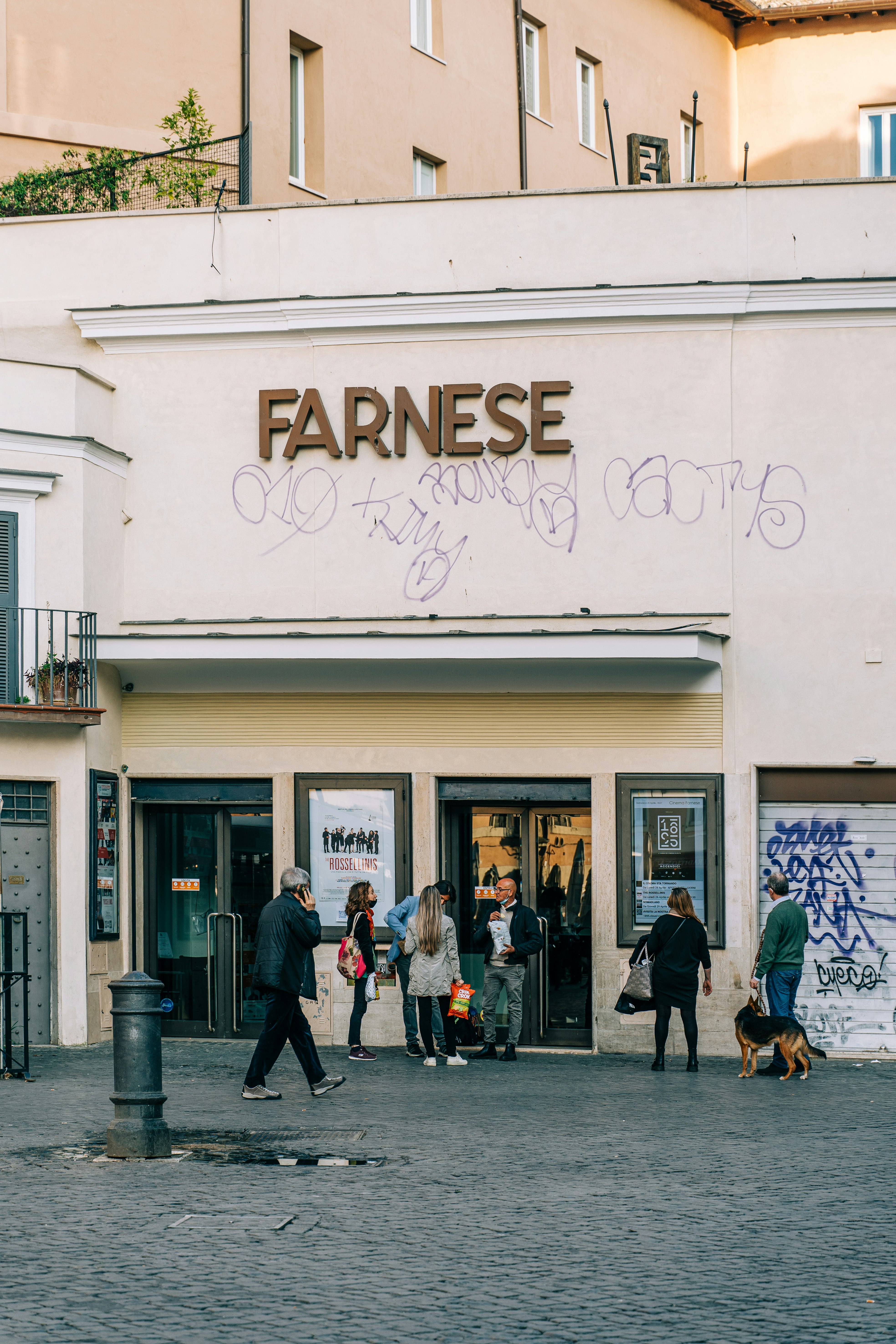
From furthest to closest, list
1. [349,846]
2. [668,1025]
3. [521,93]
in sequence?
[521,93], [349,846], [668,1025]

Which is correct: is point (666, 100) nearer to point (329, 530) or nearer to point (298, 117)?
point (298, 117)

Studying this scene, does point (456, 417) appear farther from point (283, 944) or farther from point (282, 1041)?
point (282, 1041)

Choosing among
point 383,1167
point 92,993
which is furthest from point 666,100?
point 383,1167

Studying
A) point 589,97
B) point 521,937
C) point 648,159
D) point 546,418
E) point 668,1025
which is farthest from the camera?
point 589,97

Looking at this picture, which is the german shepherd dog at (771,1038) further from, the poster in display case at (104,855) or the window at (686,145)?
the window at (686,145)

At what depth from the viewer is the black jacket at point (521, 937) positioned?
1527 cm

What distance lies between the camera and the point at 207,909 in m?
17.1

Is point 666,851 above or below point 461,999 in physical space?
above

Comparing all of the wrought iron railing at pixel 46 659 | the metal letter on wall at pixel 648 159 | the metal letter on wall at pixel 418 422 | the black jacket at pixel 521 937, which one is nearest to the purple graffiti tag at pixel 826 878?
the black jacket at pixel 521 937

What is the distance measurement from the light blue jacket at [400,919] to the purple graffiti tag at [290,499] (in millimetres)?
3863

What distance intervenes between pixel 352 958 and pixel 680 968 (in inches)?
116

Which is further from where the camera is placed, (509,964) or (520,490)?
(520,490)

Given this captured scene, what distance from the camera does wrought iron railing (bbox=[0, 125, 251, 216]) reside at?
20.4 meters

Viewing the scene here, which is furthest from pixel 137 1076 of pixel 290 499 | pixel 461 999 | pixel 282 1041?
pixel 290 499
